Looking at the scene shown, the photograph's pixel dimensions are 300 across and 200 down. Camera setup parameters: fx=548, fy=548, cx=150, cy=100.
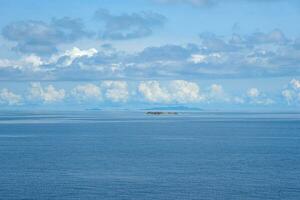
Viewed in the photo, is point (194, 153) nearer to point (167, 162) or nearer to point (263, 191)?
point (167, 162)

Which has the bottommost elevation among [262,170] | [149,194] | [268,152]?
[149,194]

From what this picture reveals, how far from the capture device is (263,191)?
78188 millimetres

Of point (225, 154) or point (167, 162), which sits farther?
point (225, 154)

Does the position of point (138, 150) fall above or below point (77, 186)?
above

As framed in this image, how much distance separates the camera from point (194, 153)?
13000 cm

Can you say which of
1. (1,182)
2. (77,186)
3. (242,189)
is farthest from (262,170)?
(1,182)

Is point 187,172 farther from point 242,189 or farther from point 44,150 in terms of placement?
point 44,150

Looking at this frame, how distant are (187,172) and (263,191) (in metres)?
20.5

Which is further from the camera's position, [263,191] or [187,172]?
[187,172]

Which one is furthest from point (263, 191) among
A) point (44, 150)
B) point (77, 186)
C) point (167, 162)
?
point (44, 150)

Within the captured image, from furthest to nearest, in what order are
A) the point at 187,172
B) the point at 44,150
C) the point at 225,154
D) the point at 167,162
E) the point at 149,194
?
the point at 44,150
the point at 225,154
the point at 167,162
the point at 187,172
the point at 149,194

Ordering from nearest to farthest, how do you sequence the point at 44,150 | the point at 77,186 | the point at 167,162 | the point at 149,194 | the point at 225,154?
the point at 149,194
the point at 77,186
the point at 167,162
the point at 225,154
the point at 44,150

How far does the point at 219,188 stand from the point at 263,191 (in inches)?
253

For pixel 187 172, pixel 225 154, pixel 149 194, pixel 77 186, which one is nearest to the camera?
pixel 149 194
